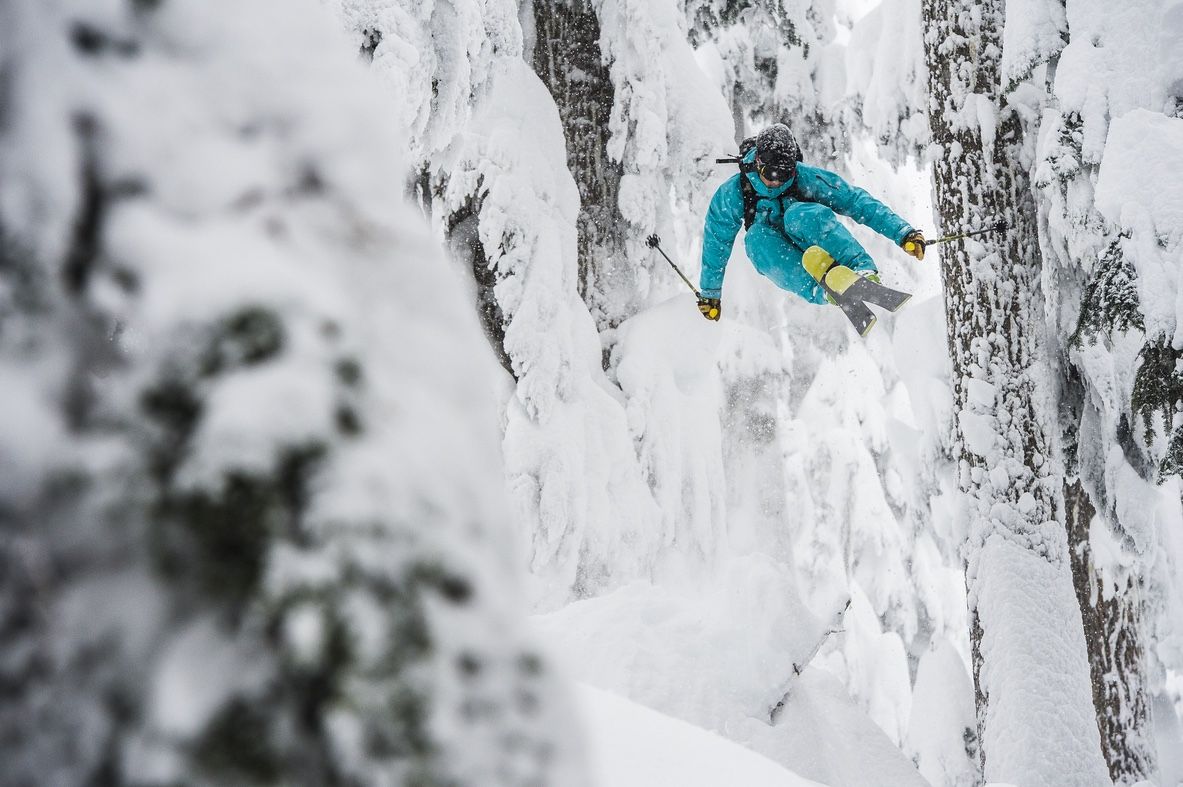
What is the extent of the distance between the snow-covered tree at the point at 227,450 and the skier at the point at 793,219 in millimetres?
3942

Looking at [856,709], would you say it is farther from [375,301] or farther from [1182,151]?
[375,301]

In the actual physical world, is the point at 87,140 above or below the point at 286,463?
above

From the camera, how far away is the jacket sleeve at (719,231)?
5.11 meters

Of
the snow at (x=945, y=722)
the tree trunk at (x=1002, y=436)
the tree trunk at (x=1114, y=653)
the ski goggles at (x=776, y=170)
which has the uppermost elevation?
the ski goggles at (x=776, y=170)

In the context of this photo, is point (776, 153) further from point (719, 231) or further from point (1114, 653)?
point (1114, 653)

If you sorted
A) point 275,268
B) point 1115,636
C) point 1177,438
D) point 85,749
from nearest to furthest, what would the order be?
1. point 85,749
2. point 275,268
3. point 1177,438
4. point 1115,636

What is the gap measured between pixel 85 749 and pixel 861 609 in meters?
13.0

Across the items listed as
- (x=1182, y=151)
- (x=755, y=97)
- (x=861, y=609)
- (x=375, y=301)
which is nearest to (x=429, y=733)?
(x=375, y=301)

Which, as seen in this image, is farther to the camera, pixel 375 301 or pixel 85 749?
pixel 375 301

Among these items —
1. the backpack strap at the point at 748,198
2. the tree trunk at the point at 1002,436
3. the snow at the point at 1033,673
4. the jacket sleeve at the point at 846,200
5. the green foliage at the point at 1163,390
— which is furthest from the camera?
the backpack strap at the point at 748,198

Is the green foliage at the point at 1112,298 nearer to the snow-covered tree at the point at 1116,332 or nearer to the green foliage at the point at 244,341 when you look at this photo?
the snow-covered tree at the point at 1116,332

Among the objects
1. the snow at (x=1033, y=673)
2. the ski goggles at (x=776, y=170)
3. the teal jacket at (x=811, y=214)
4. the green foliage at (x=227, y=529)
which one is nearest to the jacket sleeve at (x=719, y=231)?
the teal jacket at (x=811, y=214)

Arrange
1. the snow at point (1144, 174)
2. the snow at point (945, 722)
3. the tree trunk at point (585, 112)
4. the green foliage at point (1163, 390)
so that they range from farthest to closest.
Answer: the tree trunk at point (585, 112), the snow at point (945, 722), the snow at point (1144, 174), the green foliage at point (1163, 390)

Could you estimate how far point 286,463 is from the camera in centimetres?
55
